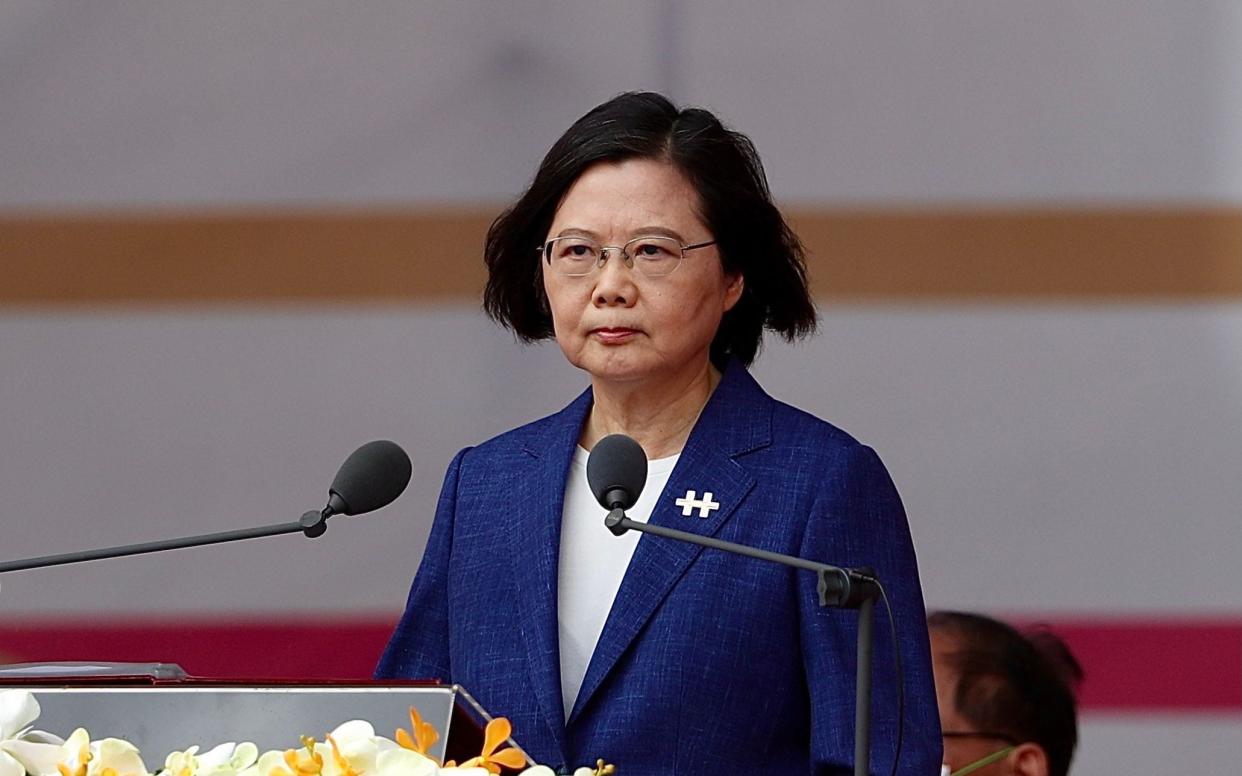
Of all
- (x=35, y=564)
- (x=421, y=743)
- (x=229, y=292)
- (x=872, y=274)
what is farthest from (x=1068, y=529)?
(x=421, y=743)

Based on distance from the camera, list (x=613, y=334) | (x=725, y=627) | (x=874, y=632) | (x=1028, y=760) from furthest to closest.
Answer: (x=1028, y=760), (x=613, y=334), (x=725, y=627), (x=874, y=632)

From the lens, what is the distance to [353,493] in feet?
6.14

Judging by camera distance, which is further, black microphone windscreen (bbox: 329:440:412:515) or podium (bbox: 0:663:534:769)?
black microphone windscreen (bbox: 329:440:412:515)

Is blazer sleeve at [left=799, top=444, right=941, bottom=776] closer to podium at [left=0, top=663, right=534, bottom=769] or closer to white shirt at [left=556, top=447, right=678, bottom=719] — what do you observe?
white shirt at [left=556, top=447, right=678, bottom=719]

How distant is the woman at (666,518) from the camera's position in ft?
6.65

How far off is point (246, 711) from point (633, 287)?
0.78 meters

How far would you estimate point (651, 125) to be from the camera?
224 centimetres

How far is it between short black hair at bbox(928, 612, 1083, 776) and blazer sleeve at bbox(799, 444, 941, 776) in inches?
33.0

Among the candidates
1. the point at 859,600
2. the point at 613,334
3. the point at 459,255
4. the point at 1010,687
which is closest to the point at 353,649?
the point at 459,255


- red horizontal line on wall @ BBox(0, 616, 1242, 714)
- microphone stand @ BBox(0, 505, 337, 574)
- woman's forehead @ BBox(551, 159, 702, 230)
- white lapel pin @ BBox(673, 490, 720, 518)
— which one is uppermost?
woman's forehead @ BBox(551, 159, 702, 230)

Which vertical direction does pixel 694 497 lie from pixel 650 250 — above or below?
below

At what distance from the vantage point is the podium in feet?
4.87

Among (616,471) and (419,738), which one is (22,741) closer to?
(419,738)

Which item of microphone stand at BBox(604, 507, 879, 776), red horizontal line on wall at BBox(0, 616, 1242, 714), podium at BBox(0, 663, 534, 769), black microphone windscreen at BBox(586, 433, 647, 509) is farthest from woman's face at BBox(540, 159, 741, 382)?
red horizontal line on wall at BBox(0, 616, 1242, 714)
